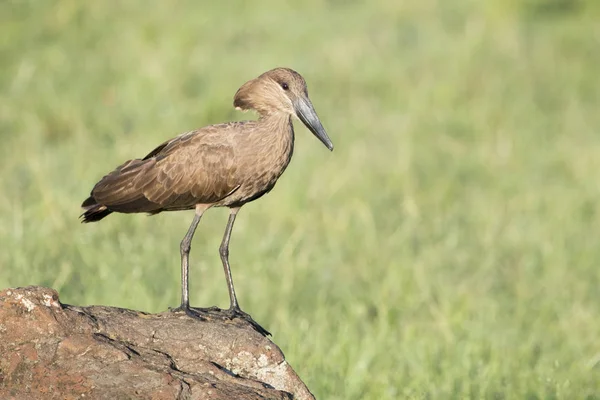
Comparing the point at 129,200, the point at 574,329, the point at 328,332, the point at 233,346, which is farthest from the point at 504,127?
the point at 233,346

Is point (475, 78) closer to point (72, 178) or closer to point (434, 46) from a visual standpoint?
point (434, 46)

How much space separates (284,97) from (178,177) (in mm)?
636

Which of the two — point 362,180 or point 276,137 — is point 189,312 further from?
point 362,180

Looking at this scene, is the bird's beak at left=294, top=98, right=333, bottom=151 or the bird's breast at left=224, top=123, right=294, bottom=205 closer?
the bird's breast at left=224, top=123, right=294, bottom=205

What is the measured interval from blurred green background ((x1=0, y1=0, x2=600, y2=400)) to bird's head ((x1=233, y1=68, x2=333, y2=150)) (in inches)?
64.9

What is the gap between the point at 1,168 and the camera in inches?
357

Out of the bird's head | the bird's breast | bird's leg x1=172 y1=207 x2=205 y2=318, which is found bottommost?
bird's leg x1=172 y1=207 x2=205 y2=318

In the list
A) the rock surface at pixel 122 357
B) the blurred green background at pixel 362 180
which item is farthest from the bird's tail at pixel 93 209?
the blurred green background at pixel 362 180

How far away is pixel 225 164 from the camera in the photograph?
4953 millimetres

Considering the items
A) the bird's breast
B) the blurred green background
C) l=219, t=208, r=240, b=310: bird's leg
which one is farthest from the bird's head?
A: the blurred green background

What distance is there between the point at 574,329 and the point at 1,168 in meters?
4.80

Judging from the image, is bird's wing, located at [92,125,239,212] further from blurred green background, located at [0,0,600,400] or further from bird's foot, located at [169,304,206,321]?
blurred green background, located at [0,0,600,400]

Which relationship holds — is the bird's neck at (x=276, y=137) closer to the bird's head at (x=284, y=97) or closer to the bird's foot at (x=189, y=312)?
the bird's head at (x=284, y=97)

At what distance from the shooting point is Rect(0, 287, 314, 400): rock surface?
385 centimetres
